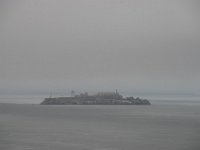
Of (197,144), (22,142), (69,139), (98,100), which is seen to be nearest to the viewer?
(197,144)

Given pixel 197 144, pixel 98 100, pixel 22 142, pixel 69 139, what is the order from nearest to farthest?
pixel 197 144, pixel 22 142, pixel 69 139, pixel 98 100

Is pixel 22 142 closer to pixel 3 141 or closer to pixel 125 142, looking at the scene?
pixel 3 141

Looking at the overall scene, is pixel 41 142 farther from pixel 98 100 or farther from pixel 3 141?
pixel 98 100

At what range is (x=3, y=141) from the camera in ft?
34.0

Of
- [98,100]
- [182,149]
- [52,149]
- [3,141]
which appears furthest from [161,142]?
[98,100]

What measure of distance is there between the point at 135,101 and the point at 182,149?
37.2 meters

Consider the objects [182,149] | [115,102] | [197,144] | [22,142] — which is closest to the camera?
[182,149]

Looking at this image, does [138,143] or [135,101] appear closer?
[138,143]

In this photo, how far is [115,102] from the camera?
45.0 metres

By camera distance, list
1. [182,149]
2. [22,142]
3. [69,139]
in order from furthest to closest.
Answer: [69,139], [22,142], [182,149]

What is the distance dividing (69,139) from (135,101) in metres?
35.1

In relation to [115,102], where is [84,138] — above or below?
below

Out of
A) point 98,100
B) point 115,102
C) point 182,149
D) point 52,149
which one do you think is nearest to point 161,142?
point 182,149

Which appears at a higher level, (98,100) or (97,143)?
(98,100)
